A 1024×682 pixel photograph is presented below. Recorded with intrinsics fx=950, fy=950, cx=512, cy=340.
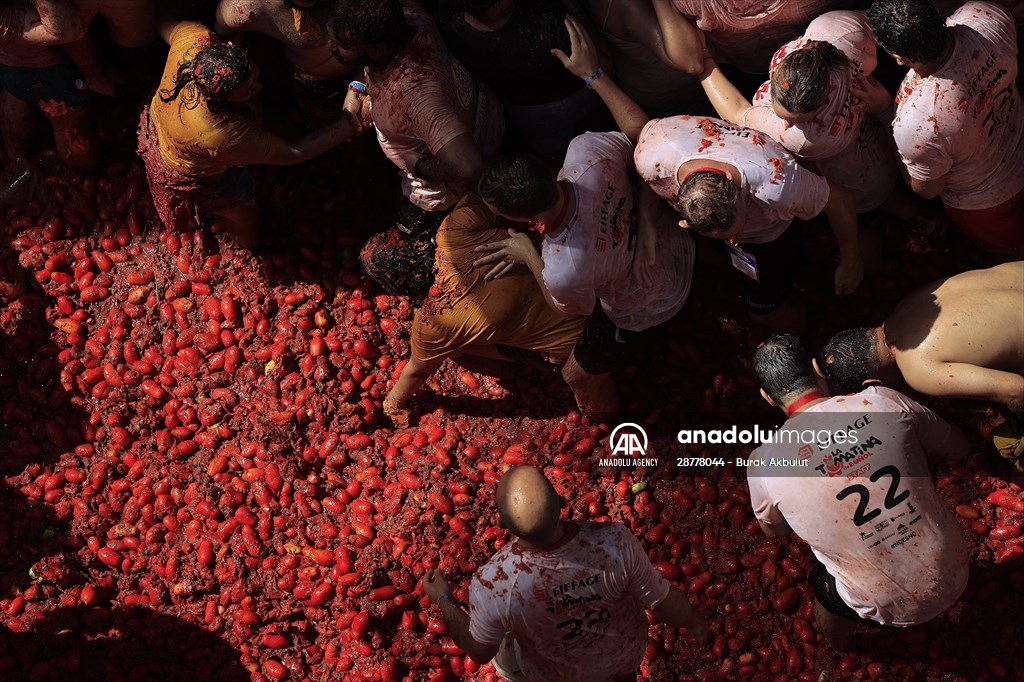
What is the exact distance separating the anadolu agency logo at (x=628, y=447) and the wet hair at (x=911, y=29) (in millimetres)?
2104

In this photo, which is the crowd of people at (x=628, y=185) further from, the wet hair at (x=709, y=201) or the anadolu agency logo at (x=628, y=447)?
the anadolu agency logo at (x=628, y=447)

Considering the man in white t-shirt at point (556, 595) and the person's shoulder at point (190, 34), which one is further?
the person's shoulder at point (190, 34)

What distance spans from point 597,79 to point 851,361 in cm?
162

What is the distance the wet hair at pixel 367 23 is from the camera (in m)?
3.82

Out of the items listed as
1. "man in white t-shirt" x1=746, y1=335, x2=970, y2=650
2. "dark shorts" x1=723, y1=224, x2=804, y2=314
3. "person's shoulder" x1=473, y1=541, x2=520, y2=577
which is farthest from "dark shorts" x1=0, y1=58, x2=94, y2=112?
"man in white t-shirt" x1=746, y1=335, x2=970, y2=650

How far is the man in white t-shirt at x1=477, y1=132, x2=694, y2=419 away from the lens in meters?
3.57

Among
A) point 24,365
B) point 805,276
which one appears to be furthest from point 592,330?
point 24,365

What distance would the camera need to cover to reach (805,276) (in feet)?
15.9

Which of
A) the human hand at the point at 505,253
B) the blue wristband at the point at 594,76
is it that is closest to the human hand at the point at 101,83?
the human hand at the point at 505,253

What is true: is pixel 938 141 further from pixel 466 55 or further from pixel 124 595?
pixel 124 595

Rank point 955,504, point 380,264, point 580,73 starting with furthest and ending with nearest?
1. point 380,264
2. point 955,504
3. point 580,73

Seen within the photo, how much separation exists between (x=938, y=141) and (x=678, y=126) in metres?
1.00

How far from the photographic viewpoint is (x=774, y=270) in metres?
4.15

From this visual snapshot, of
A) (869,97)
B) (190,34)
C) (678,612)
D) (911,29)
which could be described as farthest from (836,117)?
(190,34)
